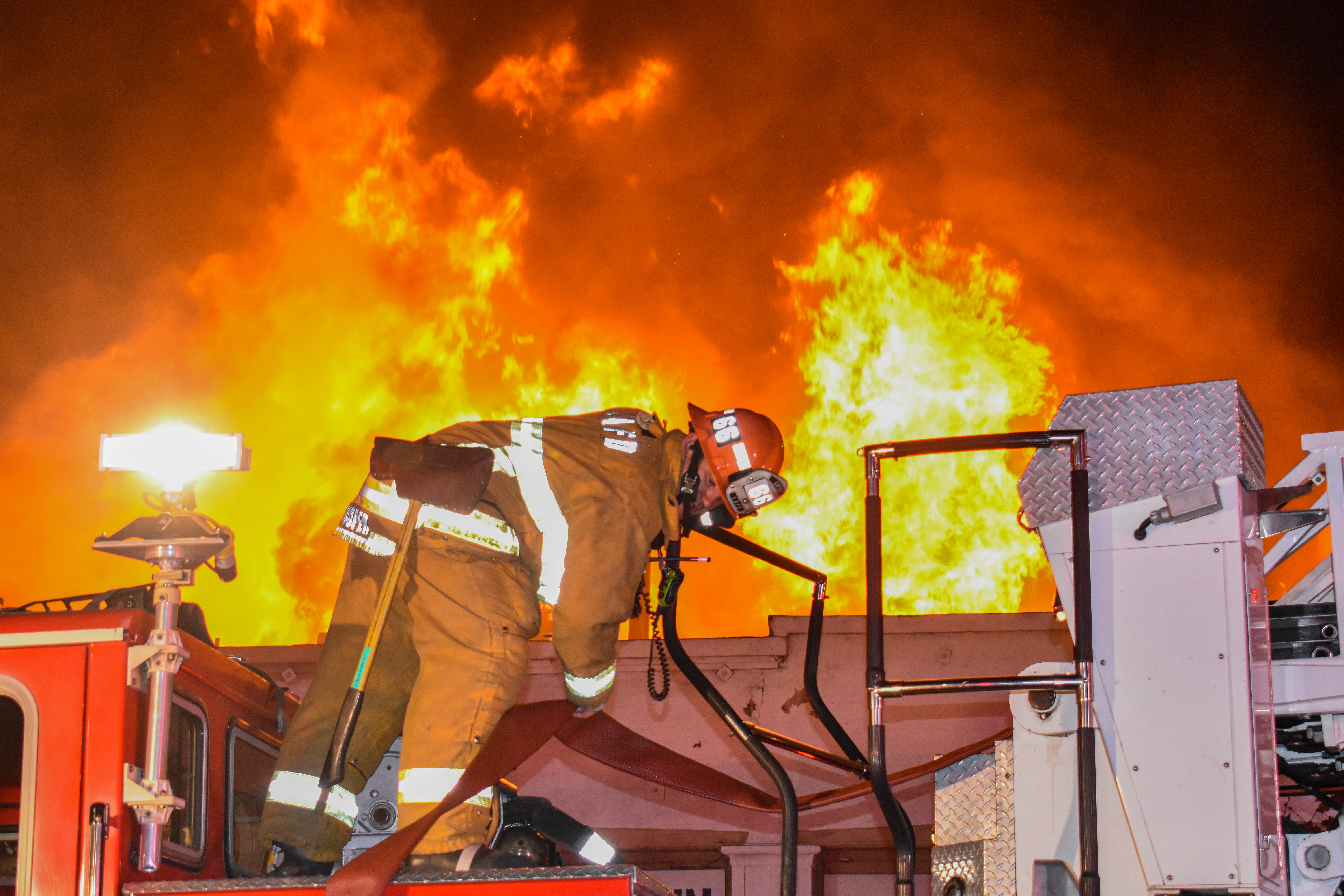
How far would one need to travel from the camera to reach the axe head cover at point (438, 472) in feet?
13.6

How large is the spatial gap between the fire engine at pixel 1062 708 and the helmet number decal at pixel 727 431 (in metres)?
0.91

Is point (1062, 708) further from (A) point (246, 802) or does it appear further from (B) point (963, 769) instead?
(A) point (246, 802)

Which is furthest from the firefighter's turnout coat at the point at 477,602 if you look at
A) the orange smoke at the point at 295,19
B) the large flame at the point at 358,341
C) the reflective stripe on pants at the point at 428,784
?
the orange smoke at the point at 295,19

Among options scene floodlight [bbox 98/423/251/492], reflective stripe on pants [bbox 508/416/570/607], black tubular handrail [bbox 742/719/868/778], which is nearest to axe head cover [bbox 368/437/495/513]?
reflective stripe on pants [bbox 508/416/570/607]

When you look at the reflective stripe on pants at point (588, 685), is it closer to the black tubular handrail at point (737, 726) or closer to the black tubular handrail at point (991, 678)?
the black tubular handrail at point (737, 726)

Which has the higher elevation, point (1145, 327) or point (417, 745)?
point (1145, 327)

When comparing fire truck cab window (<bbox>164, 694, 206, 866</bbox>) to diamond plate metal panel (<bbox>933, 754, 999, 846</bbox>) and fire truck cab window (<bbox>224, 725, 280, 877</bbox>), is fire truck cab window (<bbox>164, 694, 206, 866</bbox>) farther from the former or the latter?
diamond plate metal panel (<bbox>933, 754, 999, 846</bbox>)

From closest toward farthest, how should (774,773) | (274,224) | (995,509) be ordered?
(774,773), (995,509), (274,224)

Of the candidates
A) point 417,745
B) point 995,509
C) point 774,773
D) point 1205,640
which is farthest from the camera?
point 995,509

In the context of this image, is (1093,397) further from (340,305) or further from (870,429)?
(340,305)

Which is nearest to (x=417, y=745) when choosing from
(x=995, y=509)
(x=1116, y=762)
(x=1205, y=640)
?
(x=1116, y=762)

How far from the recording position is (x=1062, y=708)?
150 inches

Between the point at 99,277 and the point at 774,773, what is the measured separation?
1123cm

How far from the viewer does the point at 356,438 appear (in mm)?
13500
